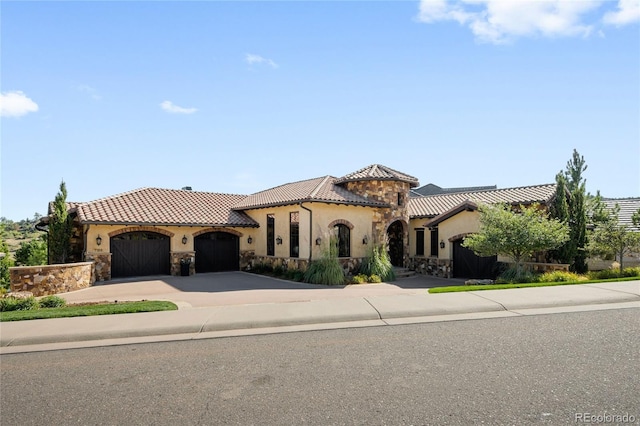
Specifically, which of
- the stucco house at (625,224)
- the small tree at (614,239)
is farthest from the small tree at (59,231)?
the stucco house at (625,224)

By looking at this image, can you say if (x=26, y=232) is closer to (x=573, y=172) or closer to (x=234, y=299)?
(x=234, y=299)

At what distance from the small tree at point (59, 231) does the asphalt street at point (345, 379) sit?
14537 mm

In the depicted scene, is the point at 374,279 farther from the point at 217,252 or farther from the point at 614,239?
the point at 614,239

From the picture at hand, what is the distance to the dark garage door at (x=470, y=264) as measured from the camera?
20125 mm

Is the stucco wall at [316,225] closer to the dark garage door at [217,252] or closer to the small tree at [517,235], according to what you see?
the dark garage door at [217,252]

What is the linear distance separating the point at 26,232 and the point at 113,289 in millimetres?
62246

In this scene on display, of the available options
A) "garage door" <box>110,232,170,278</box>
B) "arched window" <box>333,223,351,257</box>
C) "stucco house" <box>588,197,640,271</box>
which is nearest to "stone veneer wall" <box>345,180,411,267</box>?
"arched window" <box>333,223,351,257</box>

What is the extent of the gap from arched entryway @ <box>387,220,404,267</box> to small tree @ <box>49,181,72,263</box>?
1765cm

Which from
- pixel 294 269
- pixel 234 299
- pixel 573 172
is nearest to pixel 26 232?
pixel 294 269

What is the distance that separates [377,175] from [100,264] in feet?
49.2

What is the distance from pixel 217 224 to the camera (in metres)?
22.2

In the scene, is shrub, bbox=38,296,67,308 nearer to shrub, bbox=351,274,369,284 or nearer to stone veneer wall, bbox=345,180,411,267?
shrub, bbox=351,274,369,284

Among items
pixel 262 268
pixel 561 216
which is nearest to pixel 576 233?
pixel 561 216

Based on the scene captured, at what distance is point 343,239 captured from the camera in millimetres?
20703
